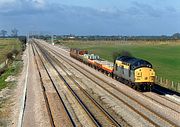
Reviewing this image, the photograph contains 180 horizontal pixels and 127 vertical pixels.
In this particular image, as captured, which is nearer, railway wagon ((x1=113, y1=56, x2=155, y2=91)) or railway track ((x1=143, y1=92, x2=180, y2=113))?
railway track ((x1=143, y1=92, x2=180, y2=113))

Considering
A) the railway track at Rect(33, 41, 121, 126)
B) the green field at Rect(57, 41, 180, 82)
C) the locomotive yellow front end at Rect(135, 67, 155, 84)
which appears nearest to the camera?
the railway track at Rect(33, 41, 121, 126)

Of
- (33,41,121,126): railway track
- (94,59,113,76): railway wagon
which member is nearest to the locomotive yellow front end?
(33,41,121,126): railway track

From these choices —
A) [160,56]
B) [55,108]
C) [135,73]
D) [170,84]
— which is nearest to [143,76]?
[135,73]

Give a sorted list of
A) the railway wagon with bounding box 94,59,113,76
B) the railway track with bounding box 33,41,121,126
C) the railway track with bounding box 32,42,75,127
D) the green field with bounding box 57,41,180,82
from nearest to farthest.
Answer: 1. the railway track with bounding box 33,41,121,126
2. the railway track with bounding box 32,42,75,127
3. the railway wagon with bounding box 94,59,113,76
4. the green field with bounding box 57,41,180,82

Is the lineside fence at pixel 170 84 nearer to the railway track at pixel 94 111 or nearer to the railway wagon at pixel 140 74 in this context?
the railway wagon at pixel 140 74

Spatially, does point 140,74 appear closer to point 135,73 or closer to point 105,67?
point 135,73

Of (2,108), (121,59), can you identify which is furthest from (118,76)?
(2,108)

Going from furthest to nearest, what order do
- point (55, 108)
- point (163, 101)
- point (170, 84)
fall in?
point (170, 84)
point (163, 101)
point (55, 108)

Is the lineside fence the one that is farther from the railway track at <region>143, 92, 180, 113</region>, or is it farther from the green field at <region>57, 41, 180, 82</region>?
the green field at <region>57, 41, 180, 82</region>

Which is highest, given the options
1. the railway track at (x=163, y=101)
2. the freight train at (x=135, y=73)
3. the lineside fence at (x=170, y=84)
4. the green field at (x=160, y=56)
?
the freight train at (x=135, y=73)

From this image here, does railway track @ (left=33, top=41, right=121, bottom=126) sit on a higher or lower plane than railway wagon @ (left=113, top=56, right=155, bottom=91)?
lower

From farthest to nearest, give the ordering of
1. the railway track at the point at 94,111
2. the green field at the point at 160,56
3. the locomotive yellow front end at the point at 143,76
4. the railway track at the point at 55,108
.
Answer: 1. the green field at the point at 160,56
2. the locomotive yellow front end at the point at 143,76
3. the railway track at the point at 55,108
4. the railway track at the point at 94,111

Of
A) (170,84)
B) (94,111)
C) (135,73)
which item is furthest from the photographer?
(170,84)

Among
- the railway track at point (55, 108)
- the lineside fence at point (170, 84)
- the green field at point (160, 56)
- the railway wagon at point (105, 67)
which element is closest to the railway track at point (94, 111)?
the railway track at point (55, 108)
